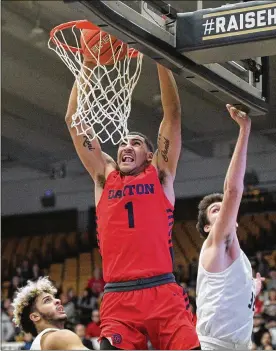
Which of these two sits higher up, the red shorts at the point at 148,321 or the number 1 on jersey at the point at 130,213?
the number 1 on jersey at the point at 130,213

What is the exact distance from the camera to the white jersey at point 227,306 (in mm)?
4609

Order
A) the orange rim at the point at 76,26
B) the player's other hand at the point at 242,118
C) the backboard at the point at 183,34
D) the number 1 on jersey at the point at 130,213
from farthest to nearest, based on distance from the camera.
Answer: the player's other hand at the point at 242,118 → the number 1 on jersey at the point at 130,213 → the orange rim at the point at 76,26 → the backboard at the point at 183,34

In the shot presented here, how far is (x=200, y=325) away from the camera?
184 inches

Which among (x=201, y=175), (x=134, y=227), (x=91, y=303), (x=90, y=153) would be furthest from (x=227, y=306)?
(x=91, y=303)

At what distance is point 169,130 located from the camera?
4.88 m

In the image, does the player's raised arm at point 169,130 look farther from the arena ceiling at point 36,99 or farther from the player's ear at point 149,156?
the arena ceiling at point 36,99

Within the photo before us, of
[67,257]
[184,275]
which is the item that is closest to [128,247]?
[184,275]

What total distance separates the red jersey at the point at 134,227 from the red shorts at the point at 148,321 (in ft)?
0.42

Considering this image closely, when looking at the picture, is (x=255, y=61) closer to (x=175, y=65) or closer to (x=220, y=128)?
(x=175, y=65)

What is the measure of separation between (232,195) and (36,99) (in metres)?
5.26

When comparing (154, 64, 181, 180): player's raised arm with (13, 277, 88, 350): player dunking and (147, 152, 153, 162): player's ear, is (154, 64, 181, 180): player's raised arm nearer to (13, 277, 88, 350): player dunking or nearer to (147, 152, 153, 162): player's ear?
(147, 152, 153, 162): player's ear

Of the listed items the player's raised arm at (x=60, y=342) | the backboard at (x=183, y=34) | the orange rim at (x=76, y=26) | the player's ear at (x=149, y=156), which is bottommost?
the player's raised arm at (x=60, y=342)

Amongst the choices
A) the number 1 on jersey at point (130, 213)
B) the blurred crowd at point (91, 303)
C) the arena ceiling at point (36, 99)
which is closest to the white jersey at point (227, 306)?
the number 1 on jersey at point (130, 213)

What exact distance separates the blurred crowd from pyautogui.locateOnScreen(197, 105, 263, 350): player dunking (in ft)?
8.81
